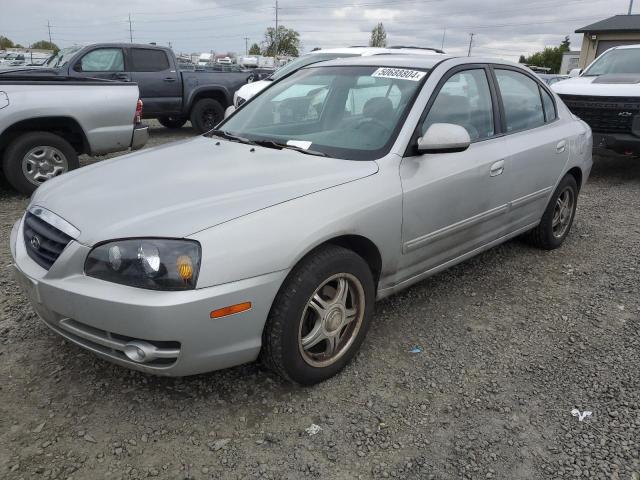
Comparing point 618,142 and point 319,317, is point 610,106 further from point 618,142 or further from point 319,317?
point 319,317

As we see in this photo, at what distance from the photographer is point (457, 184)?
10.5 ft

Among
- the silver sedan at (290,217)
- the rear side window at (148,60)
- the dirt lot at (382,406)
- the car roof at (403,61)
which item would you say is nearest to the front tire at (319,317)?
the silver sedan at (290,217)

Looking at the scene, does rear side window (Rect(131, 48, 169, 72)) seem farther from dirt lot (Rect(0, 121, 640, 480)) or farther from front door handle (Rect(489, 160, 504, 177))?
front door handle (Rect(489, 160, 504, 177))

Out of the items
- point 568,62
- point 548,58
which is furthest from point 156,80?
point 548,58

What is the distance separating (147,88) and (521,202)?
8390 millimetres

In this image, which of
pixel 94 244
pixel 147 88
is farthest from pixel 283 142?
pixel 147 88

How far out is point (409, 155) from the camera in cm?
295

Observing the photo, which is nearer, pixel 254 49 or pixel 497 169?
pixel 497 169

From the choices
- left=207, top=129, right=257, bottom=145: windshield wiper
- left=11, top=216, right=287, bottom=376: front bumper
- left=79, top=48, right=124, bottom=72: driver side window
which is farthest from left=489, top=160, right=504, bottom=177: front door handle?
left=79, top=48, right=124, bottom=72: driver side window

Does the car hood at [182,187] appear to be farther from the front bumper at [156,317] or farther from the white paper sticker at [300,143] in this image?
the front bumper at [156,317]

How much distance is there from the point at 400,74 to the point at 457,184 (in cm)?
78

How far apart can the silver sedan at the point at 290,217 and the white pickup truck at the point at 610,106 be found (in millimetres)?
3834

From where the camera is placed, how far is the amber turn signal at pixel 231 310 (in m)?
2.18

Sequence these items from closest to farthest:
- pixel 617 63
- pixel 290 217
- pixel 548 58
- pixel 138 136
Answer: pixel 290 217 → pixel 138 136 → pixel 617 63 → pixel 548 58
